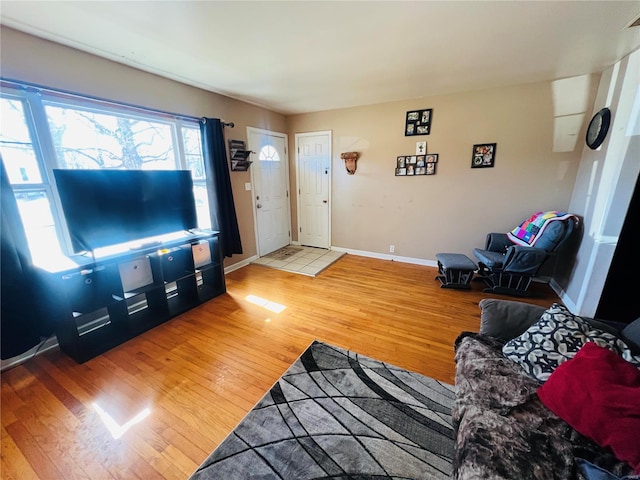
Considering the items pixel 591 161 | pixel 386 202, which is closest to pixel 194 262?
pixel 386 202

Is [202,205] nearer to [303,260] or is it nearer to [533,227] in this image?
[303,260]

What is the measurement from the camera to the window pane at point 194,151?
10.2ft

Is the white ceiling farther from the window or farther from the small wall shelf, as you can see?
the small wall shelf

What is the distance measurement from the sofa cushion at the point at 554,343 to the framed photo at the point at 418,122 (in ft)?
9.75

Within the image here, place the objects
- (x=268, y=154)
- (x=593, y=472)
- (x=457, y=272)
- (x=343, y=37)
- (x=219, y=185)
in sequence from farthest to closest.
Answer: (x=268, y=154) → (x=219, y=185) → (x=457, y=272) → (x=343, y=37) → (x=593, y=472)

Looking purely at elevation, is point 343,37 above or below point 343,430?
above

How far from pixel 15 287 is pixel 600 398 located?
11.2 feet

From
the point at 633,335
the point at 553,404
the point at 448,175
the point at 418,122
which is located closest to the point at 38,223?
the point at 553,404

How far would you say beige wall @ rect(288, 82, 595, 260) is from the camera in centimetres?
312

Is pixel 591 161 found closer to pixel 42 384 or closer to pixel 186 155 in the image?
pixel 186 155

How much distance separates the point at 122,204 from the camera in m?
2.24

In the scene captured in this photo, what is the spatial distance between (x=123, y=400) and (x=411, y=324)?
2338 mm

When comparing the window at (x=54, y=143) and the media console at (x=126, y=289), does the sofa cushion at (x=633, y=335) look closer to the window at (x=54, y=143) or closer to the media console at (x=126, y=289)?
the media console at (x=126, y=289)

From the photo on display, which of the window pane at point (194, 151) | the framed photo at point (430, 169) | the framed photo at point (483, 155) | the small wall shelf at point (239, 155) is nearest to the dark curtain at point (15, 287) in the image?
the window pane at point (194, 151)
